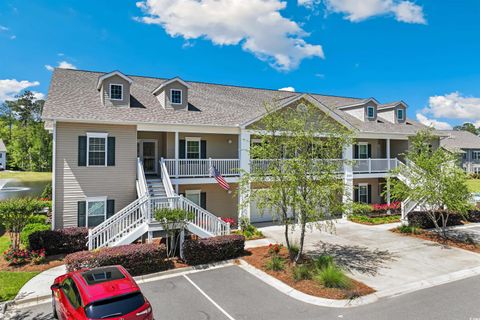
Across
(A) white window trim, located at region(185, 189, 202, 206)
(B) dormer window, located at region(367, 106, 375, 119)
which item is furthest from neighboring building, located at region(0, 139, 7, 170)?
(B) dormer window, located at region(367, 106, 375, 119)

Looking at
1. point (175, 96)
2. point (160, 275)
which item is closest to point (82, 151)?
point (175, 96)

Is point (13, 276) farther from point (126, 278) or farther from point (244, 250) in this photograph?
point (244, 250)

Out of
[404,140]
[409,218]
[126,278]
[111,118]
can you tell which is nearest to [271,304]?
[126,278]

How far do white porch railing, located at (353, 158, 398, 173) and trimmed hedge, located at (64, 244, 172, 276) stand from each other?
16.7 m

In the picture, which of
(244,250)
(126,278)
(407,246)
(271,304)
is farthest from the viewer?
(407,246)

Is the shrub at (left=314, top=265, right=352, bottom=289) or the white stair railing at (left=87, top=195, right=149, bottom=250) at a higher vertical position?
the white stair railing at (left=87, top=195, right=149, bottom=250)

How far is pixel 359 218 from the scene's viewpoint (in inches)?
879

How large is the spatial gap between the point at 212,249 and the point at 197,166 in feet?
21.8

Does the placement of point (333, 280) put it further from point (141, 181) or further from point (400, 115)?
point (400, 115)

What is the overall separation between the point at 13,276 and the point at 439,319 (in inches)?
572

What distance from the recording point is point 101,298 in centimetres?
692

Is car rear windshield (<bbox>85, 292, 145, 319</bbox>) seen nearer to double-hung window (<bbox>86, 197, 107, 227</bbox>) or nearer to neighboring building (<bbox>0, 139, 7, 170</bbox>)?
double-hung window (<bbox>86, 197, 107, 227</bbox>)

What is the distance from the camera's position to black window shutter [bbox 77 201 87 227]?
16438 mm

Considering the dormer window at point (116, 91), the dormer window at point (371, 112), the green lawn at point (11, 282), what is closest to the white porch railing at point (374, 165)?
the dormer window at point (371, 112)
